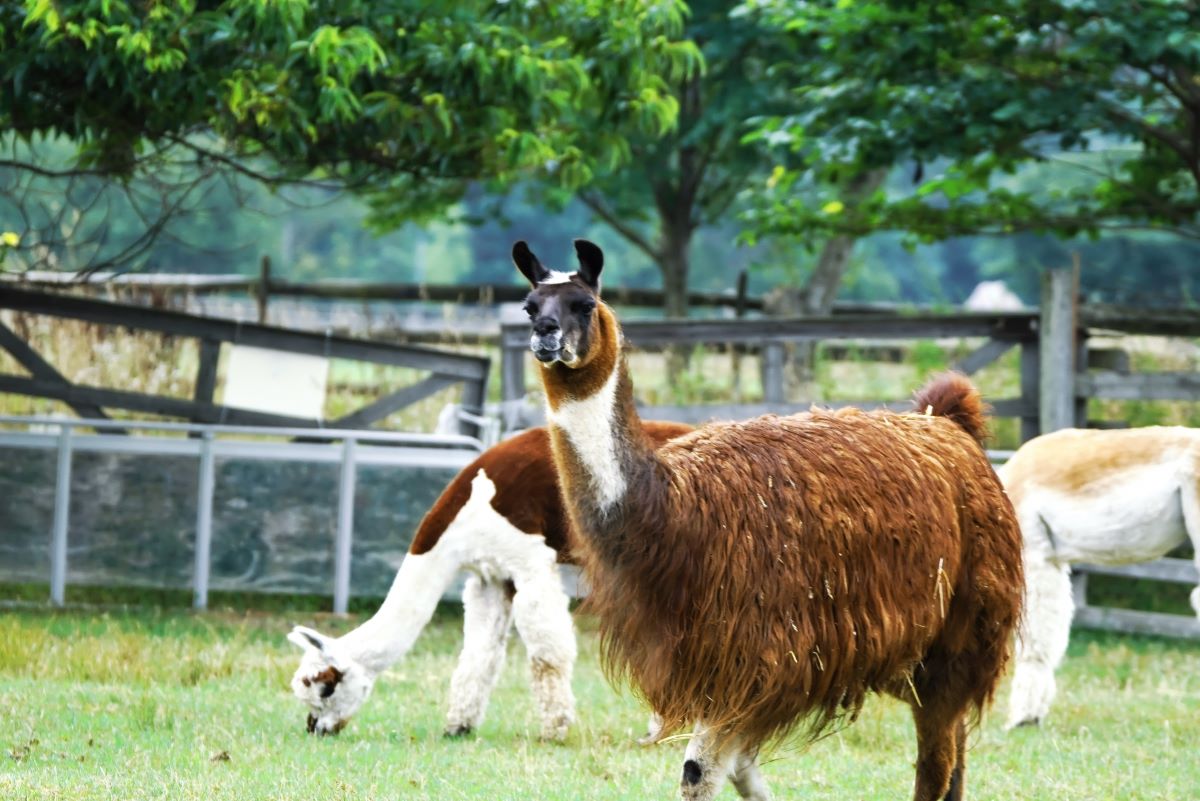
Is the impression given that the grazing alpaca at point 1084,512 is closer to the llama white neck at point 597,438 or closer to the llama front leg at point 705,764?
the llama front leg at point 705,764

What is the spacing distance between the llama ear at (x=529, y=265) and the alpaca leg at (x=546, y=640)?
104 inches

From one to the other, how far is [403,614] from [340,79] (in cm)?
363

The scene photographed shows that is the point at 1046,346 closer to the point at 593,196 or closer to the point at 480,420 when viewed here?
the point at 480,420

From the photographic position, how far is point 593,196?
21406mm

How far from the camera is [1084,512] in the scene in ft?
28.4

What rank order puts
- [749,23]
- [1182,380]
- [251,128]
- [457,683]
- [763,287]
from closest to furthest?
[457,683]
[251,128]
[1182,380]
[749,23]
[763,287]

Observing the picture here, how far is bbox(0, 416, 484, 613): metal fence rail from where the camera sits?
11.3 meters

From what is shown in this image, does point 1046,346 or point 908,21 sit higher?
point 908,21

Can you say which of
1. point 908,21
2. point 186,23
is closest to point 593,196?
point 908,21

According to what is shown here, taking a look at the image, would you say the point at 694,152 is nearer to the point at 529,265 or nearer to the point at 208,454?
the point at 208,454

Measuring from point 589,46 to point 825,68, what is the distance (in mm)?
2799

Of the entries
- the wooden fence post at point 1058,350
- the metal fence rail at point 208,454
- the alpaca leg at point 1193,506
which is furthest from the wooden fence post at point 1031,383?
the metal fence rail at point 208,454

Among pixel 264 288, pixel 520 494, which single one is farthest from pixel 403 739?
pixel 264 288

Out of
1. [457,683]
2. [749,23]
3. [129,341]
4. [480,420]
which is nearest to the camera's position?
[457,683]
